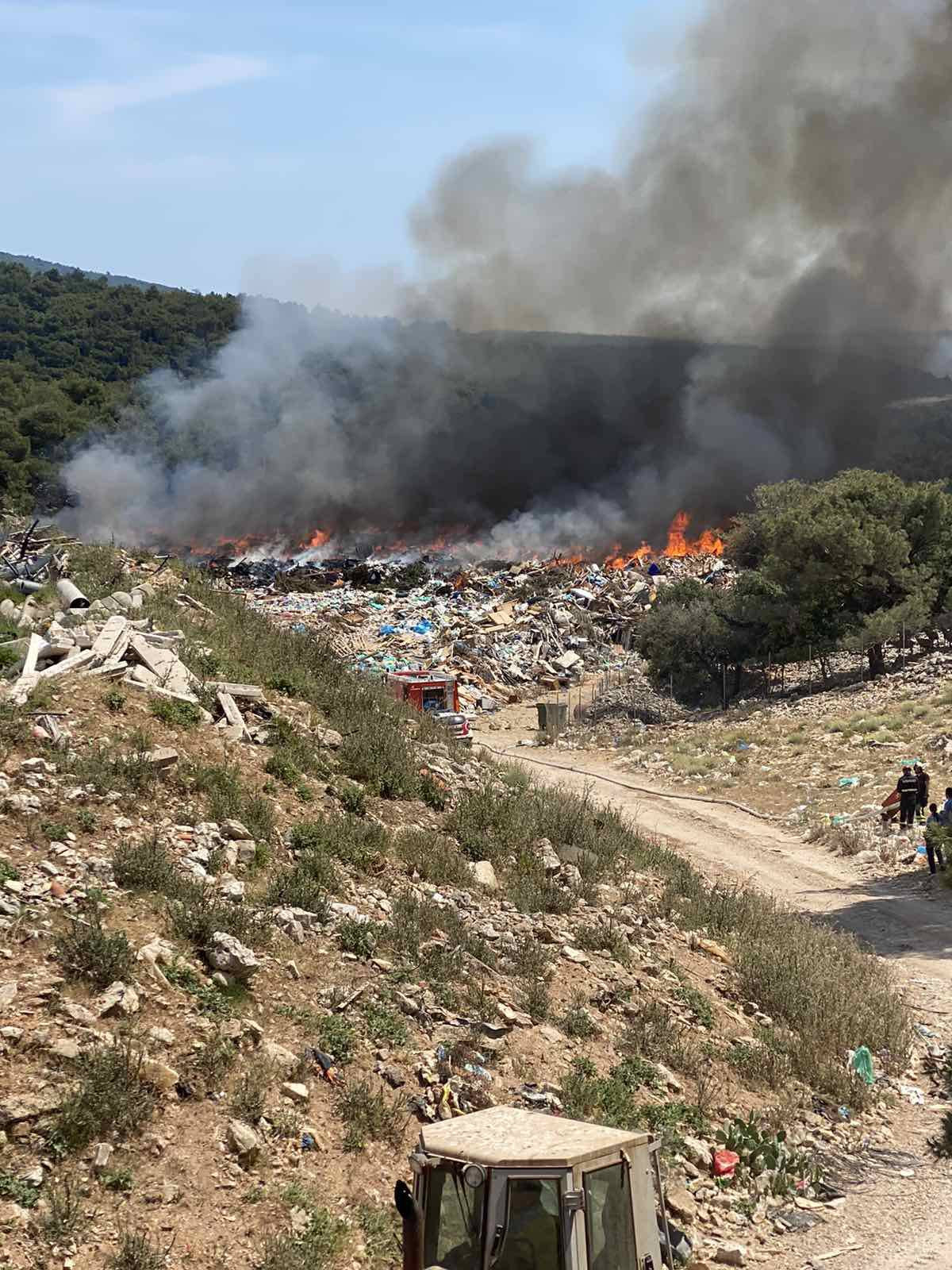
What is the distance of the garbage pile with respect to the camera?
3200 centimetres

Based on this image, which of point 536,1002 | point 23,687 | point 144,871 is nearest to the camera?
point 144,871

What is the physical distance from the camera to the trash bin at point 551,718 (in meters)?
25.8

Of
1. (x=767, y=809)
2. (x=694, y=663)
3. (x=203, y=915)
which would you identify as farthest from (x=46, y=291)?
(x=203, y=915)

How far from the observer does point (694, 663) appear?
2872cm

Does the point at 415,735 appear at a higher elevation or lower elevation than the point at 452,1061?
higher

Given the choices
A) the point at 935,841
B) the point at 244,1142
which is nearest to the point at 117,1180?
the point at 244,1142

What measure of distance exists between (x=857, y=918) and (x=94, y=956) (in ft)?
28.4

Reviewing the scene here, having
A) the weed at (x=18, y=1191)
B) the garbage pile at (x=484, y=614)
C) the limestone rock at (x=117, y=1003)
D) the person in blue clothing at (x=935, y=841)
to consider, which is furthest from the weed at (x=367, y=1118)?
the garbage pile at (x=484, y=614)

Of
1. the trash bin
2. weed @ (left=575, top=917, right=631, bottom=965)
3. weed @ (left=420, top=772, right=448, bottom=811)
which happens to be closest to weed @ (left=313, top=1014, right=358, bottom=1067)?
weed @ (left=575, top=917, right=631, bottom=965)

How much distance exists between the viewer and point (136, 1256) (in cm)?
468

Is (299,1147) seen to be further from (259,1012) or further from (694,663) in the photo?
(694,663)

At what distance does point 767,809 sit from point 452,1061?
11.9 meters

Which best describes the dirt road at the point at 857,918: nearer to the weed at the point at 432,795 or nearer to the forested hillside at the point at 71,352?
the weed at the point at 432,795

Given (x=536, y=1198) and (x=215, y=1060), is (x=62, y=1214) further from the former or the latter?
(x=536, y=1198)
